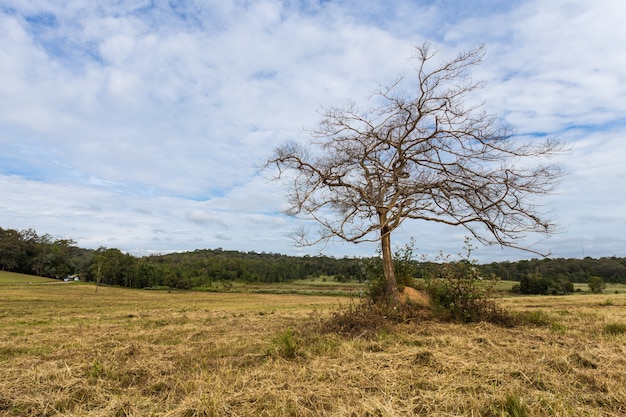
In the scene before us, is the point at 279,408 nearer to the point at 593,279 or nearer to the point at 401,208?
the point at 401,208

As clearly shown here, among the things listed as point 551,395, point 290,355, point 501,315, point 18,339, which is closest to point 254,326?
point 290,355

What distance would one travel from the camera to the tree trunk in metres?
10.0

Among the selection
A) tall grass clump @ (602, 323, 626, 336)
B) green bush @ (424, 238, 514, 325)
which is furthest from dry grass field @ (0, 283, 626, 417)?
green bush @ (424, 238, 514, 325)

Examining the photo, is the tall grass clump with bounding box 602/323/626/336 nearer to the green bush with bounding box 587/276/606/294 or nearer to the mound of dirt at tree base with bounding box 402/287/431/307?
the mound of dirt at tree base with bounding box 402/287/431/307

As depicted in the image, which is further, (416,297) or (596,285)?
(596,285)

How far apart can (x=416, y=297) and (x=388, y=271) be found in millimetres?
1252

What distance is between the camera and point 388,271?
10258mm

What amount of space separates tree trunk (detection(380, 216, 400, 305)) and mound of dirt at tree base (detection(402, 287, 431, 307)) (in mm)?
376

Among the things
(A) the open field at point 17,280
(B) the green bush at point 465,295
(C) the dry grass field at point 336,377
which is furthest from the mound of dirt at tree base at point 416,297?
(A) the open field at point 17,280

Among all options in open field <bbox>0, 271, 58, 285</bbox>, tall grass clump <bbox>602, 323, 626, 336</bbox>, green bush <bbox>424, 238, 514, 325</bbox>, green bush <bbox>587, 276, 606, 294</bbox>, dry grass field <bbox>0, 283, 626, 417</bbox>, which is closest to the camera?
dry grass field <bbox>0, 283, 626, 417</bbox>

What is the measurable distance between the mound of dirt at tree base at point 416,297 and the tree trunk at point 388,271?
0.38 metres

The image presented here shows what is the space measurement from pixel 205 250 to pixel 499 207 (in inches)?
6412

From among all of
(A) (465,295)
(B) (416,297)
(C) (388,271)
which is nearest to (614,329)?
(A) (465,295)

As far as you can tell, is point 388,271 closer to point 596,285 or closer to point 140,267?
point 596,285
